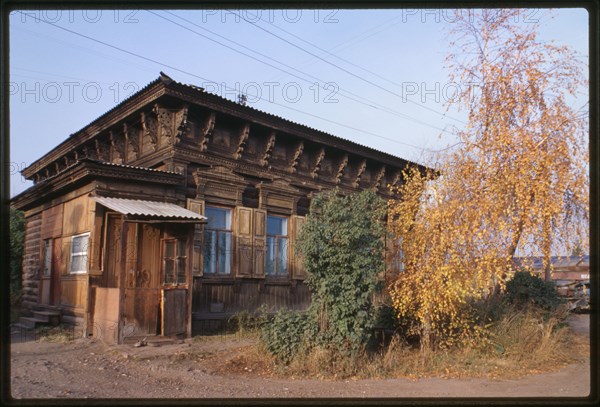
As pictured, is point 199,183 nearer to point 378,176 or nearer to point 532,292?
point 378,176

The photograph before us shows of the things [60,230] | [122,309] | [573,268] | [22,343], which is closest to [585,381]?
[122,309]

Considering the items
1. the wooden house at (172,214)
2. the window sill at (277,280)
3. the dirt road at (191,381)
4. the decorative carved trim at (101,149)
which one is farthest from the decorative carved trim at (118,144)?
the dirt road at (191,381)

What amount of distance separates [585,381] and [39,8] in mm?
10729

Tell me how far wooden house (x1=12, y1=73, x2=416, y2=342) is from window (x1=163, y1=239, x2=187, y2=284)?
3cm

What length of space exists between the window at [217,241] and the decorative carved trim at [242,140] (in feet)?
5.58

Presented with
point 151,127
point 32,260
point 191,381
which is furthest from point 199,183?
point 32,260

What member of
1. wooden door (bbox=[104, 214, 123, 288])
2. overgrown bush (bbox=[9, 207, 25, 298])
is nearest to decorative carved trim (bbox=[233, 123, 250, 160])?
wooden door (bbox=[104, 214, 123, 288])

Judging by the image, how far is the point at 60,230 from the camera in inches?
557

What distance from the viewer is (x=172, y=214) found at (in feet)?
37.4

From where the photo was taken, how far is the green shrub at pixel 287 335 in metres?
9.26

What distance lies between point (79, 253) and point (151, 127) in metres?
3.94

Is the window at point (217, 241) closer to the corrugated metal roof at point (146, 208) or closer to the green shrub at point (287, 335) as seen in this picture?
the corrugated metal roof at point (146, 208)

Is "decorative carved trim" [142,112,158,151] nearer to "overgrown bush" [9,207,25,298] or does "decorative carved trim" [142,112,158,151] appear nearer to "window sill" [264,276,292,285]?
"window sill" [264,276,292,285]

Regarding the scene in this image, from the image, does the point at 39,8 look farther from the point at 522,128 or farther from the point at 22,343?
the point at 522,128
